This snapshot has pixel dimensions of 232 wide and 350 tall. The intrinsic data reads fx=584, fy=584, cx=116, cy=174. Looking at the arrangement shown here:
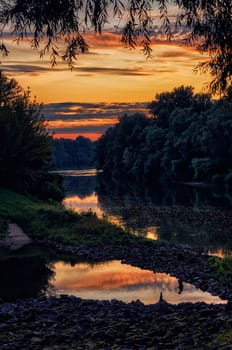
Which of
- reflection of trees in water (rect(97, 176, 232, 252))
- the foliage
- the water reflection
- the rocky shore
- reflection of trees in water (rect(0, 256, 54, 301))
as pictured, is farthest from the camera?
the foliage

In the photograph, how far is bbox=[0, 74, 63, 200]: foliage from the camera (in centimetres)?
5416

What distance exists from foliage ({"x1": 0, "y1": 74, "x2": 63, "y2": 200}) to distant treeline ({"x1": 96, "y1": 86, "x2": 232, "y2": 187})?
19.7 meters

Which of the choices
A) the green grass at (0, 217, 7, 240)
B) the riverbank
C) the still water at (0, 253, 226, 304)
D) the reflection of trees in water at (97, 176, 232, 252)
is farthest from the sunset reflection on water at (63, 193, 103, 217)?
the riverbank

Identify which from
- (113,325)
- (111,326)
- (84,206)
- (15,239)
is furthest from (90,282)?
(84,206)

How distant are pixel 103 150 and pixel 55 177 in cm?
11959

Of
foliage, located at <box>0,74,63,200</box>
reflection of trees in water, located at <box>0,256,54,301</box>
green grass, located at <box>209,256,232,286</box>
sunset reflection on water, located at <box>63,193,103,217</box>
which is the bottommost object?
reflection of trees in water, located at <box>0,256,54,301</box>

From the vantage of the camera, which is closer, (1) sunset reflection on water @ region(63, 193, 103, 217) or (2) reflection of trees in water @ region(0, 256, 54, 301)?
(2) reflection of trees in water @ region(0, 256, 54, 301)

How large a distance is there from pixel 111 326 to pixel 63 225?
23.5 metres

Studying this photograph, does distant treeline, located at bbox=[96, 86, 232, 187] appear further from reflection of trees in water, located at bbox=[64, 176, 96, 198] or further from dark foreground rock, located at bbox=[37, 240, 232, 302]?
dark foreground rock, located at bbox=[37, 240, 232, 302]

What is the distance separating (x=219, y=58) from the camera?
13.4 metres

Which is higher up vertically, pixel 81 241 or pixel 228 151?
pixel 228 151

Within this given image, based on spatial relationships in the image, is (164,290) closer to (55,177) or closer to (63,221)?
(63,221)

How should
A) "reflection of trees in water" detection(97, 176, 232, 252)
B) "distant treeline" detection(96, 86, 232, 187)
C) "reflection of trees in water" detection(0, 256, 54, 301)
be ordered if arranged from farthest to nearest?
"distant treeline" detection(96, 86, 232, 187) → "reflection of trees in water" detection(97, 176, 232, 252) → "reflection of trees in water" detection(0, 256, 54, 301)

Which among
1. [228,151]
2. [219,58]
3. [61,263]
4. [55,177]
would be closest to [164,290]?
[61,263]
